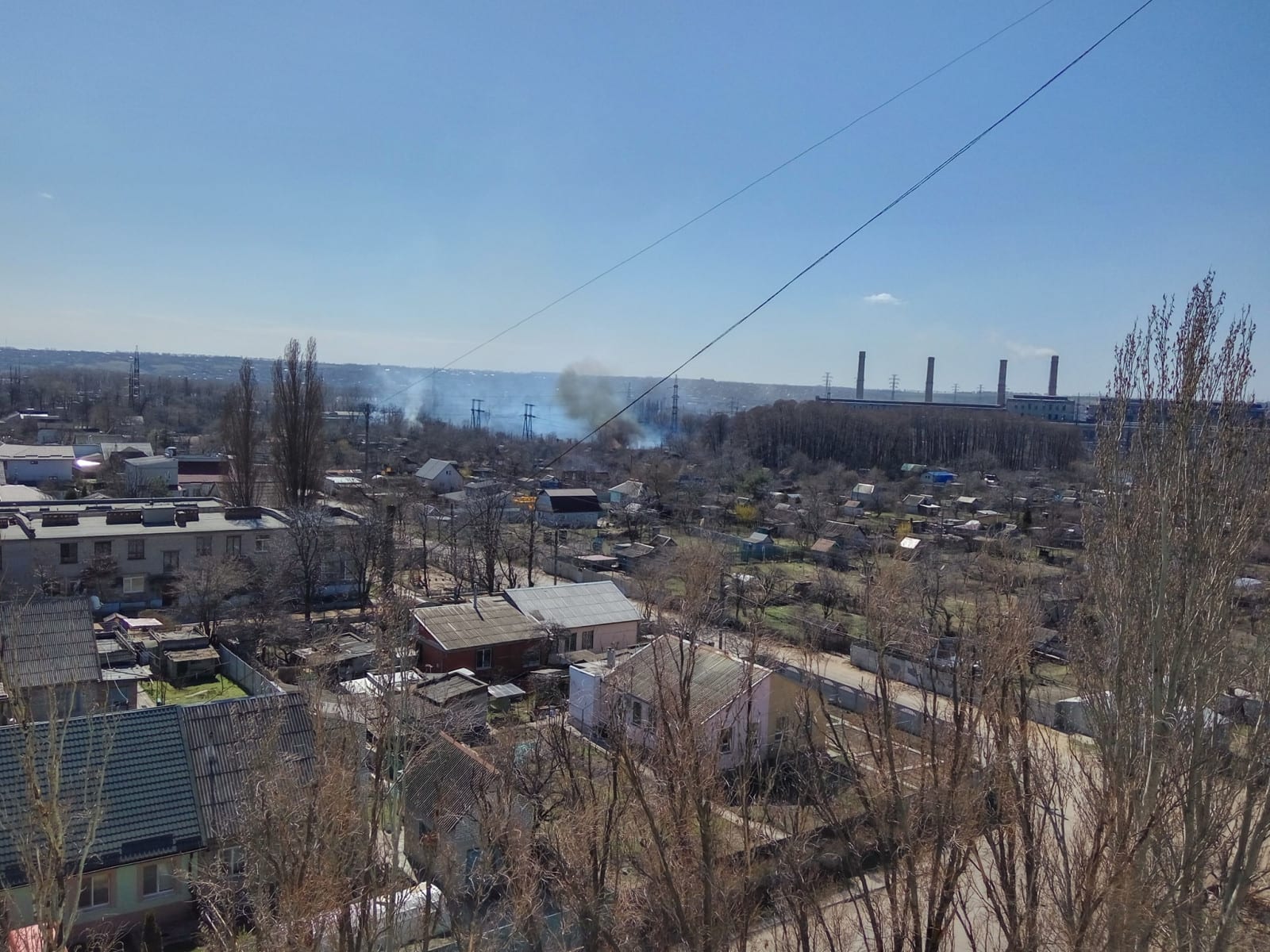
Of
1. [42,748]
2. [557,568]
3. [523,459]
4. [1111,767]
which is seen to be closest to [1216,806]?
[1111,767]

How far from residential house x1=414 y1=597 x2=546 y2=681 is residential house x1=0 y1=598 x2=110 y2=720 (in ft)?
8.17

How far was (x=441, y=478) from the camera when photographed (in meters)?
19.7

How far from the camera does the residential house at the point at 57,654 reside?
17.6 ft

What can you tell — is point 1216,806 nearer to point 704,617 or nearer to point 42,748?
point 704,617

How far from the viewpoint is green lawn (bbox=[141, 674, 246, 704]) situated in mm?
6863

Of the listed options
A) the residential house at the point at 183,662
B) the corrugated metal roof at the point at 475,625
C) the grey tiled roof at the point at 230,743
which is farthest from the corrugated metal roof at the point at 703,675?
the residential house at the point at 183,662

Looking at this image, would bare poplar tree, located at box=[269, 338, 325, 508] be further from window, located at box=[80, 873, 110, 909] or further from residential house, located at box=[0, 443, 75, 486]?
window, located at box=[80, 873, 110, 909]

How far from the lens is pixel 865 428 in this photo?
26.8m

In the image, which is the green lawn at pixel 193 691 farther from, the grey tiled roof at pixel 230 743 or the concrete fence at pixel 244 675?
the grey tiled roof at pixel 230 743

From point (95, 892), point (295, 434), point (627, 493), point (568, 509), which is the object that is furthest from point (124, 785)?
point (627, 493)

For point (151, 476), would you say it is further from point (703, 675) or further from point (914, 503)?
point (914, 503)

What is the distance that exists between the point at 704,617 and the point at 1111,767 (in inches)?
81.2

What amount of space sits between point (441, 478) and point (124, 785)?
15.7 metres

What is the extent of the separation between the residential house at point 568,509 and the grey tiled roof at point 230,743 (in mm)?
11199
